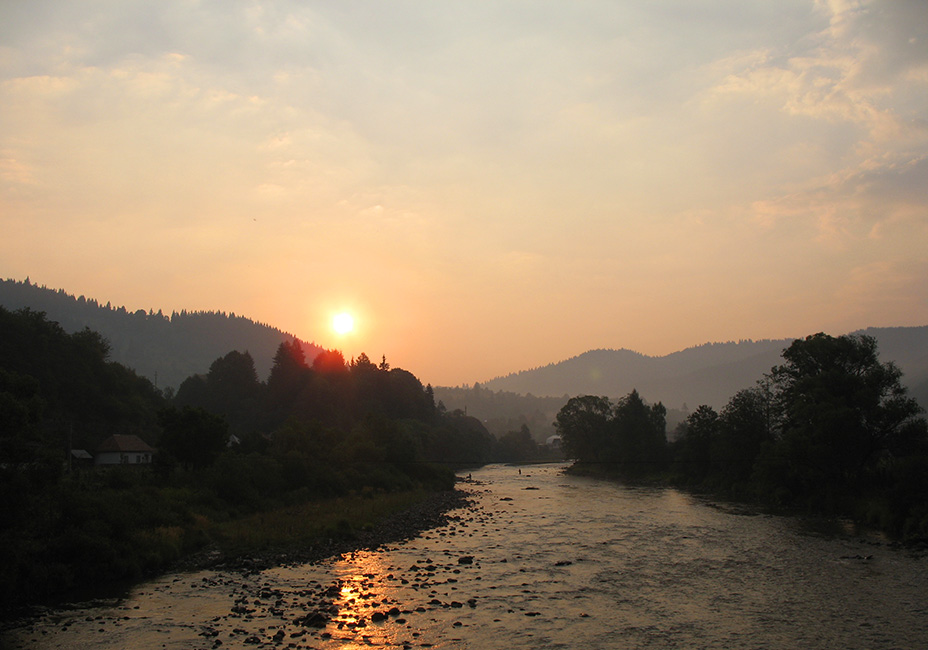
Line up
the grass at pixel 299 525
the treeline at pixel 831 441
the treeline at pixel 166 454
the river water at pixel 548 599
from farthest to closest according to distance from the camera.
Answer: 1. the treeline at pixel 831 441
2. the grass at pixel 299 525
3. the treeline at pixel 166 454
4. the river water at pixel 548 599

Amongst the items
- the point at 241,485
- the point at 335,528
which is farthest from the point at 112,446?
the point at 335,528

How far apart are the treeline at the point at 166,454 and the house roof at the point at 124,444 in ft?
12.1

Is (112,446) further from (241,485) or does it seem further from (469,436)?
(469,436)

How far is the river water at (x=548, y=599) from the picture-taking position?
21.1 m

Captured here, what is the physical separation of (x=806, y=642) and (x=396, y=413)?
392 ft

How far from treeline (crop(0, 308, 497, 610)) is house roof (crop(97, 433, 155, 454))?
3687 mm

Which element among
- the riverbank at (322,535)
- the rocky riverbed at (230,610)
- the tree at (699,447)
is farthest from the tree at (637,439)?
the rocky riverbed at (230,610)

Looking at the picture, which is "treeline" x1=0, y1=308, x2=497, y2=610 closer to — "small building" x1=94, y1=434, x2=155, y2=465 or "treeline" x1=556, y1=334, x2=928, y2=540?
"small building" x1=94, y1=434, x2=155, y2=465

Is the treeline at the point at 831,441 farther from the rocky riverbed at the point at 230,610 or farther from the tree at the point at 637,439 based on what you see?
the rocky riverbed at the point at 230,610

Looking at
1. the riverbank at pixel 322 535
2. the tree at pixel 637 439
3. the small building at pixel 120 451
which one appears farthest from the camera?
the tree at pixel 637 439

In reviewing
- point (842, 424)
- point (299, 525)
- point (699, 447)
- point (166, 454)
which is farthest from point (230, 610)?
point (699, 447)

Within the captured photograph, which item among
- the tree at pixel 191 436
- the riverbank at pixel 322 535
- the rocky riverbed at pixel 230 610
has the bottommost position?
the riverbank at pixel 322 535

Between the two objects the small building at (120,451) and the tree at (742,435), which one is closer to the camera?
the tree at (742,435)

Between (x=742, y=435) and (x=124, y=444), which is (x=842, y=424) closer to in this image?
(x=742, y=435)
